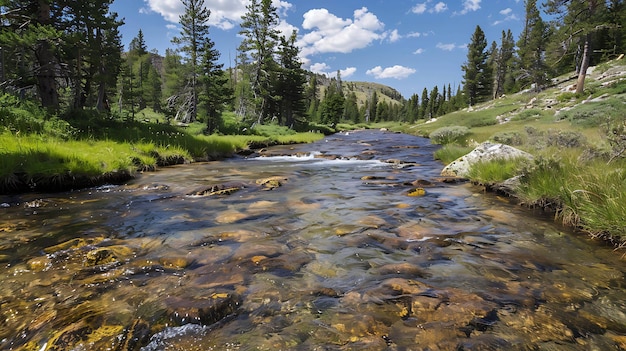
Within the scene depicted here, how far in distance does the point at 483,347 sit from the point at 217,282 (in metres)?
2.73

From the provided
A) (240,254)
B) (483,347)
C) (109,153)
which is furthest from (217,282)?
(109,153)

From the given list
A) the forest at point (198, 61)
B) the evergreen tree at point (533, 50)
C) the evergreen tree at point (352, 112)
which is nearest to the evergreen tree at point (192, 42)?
the forest at point (198, 61)

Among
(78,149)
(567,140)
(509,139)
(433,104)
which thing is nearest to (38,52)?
(78,149)

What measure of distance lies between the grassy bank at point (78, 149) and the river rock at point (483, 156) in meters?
11.1

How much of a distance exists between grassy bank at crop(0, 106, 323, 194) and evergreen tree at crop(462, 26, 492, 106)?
62.7 meters

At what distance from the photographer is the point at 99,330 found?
2.71 metres

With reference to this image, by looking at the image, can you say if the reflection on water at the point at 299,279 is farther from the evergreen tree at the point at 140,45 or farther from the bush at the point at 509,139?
the evergreen tree at the point at 140,45

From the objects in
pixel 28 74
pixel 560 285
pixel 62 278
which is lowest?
pixel 62 278

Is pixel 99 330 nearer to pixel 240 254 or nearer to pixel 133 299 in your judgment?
pixel 133 299

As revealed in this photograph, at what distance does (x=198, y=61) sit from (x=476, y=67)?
55358 mm

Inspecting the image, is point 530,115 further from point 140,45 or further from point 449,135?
point 140,45

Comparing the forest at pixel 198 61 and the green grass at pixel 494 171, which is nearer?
the green grass at pixel 494 171

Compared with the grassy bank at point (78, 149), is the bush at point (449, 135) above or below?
above

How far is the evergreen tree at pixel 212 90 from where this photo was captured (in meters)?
28.9
